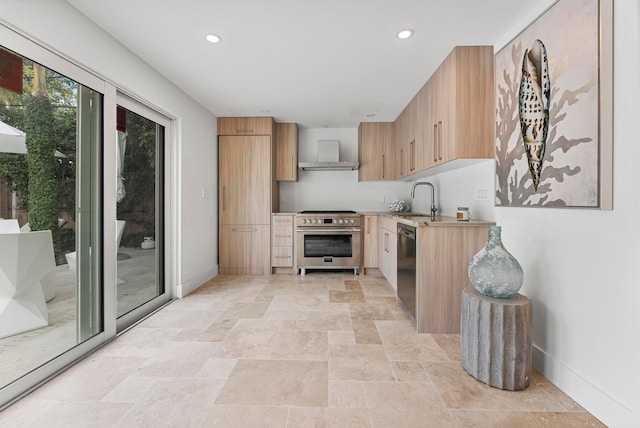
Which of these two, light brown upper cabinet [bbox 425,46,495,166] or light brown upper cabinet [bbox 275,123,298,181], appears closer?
light brown upper cabinet [bbox 425,46,495,166]

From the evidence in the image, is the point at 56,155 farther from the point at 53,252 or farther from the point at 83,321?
the point at 83,321

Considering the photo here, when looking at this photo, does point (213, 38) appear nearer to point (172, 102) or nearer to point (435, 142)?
point (172, 102)

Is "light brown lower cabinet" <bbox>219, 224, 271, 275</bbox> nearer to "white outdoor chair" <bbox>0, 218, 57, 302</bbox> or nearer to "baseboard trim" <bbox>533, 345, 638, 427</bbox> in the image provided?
"white outdoor chair" <bbox>0, 218, 57, 302</bbox>

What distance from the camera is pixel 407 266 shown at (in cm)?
254

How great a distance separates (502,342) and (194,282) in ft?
10.4

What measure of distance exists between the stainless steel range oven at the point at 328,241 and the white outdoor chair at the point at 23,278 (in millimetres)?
2737

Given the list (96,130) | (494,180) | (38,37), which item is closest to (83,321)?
(96,130)

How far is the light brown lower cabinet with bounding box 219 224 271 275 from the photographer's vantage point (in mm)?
4059

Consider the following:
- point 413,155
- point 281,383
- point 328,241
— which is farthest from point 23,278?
point 413,155

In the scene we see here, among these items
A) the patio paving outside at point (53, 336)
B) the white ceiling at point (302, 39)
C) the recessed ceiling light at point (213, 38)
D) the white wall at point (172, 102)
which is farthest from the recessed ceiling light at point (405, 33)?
the patio paving outside at point (53, 336)

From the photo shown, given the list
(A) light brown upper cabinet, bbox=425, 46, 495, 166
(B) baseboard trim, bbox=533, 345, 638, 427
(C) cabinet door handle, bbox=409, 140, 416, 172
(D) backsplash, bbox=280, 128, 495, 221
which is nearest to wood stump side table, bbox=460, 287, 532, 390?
(B) baseboard trim, bbox=533, 345, 638, 427

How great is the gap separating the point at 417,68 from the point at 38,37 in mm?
2756

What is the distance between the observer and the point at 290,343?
2.05 m

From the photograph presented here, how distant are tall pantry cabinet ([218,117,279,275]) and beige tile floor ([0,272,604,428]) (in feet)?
5.08
